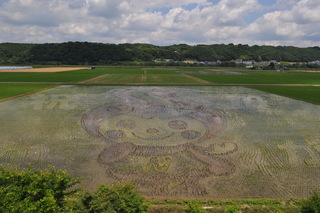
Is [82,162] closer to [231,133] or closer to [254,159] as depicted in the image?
[254,159]

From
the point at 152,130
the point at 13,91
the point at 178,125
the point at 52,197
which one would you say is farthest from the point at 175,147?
the point at 13,91

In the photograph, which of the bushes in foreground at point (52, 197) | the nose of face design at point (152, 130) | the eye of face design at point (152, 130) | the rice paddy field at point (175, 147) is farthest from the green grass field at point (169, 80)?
the bushes in foreground at point (52, 197)

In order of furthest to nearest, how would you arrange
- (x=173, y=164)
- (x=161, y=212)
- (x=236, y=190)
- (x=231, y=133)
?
1. (x=231, y=133)
2. (x=173, y=164)
3. (x=236, y=190)
4. (x=161, y=212)

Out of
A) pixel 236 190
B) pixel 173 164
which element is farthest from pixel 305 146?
pixel 173 164

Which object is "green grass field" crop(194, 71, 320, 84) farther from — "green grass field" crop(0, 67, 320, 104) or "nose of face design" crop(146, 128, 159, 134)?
"nose of face design" crop(146, 128, 159, 134)

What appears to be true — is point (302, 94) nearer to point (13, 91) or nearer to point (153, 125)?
point (153, 125)

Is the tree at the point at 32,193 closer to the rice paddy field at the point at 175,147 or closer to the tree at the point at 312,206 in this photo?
the rice paddy field at the point at 175,147
